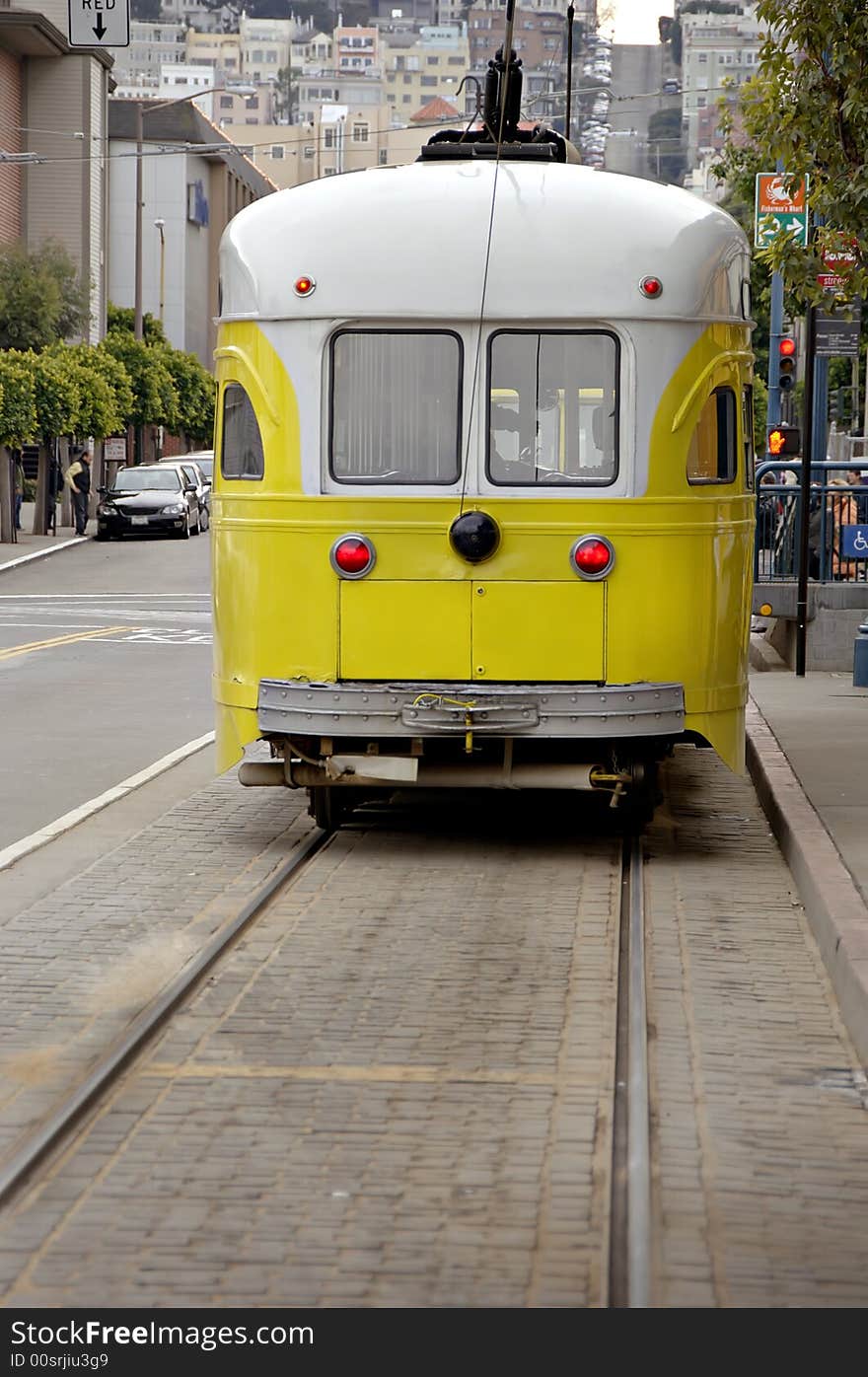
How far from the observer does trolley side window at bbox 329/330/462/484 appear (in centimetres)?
1085

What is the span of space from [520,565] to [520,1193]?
17.3 feet

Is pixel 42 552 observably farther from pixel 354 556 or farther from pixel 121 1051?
pixel 121 1051

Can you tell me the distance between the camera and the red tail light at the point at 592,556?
10.7 m

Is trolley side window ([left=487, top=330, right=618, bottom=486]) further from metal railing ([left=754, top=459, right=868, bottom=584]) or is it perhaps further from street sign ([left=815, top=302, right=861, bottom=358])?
street sign ([left=815, top=302, right=861, bottom=358])

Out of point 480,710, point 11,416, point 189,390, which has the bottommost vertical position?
point 480,710

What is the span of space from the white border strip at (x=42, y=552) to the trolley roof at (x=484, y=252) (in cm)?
2902

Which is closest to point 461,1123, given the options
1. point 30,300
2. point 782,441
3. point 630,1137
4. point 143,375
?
point 630,1137

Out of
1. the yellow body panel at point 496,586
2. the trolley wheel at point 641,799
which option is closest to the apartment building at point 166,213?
the trolley wheel at point 641,799

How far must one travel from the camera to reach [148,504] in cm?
4803

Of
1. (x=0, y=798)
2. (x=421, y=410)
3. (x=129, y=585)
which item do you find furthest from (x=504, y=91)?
(x=129, y=585)

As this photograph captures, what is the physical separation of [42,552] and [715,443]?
111 feet

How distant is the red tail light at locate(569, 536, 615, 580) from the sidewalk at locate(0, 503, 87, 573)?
29729 millimetres
